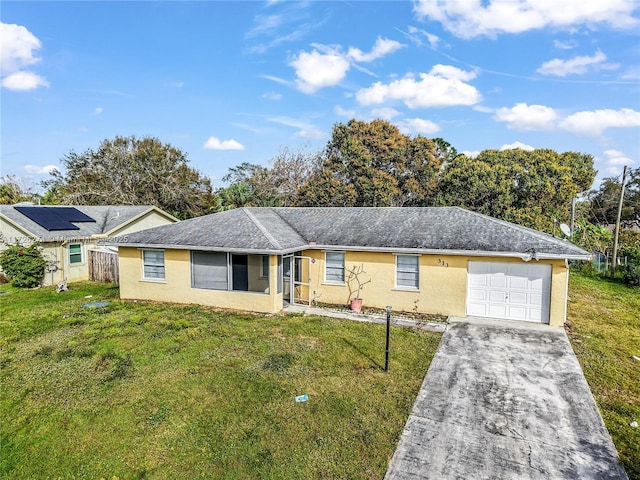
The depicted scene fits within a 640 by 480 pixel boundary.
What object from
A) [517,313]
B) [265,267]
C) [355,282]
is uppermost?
[265,267]

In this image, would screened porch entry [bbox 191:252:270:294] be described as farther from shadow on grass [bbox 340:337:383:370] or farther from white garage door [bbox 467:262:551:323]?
white garage door [bbox 467:262:551:323]

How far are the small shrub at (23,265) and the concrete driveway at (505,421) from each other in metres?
19.7

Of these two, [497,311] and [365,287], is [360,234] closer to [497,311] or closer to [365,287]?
[365,287]

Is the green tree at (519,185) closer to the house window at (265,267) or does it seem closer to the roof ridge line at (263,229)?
the roof ridge line at (263,229)

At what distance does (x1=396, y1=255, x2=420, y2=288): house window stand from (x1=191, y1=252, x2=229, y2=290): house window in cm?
657

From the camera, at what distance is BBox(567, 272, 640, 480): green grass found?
20.7ft

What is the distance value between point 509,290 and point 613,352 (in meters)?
3.34

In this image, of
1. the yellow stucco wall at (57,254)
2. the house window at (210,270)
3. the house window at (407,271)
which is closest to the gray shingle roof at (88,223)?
the yellow stucco wall at (57,254)

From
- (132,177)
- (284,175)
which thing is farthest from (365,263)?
(132,177)

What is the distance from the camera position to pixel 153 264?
50.8ft

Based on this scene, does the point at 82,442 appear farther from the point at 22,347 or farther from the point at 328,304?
the point at 328,304

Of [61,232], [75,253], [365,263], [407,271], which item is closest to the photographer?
[407,271]

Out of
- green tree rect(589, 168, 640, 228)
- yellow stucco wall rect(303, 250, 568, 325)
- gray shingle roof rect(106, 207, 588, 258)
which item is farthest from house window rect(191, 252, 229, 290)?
green tree rect(589, 168, 640, 228)

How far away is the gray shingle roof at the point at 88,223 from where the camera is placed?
63.9ft
